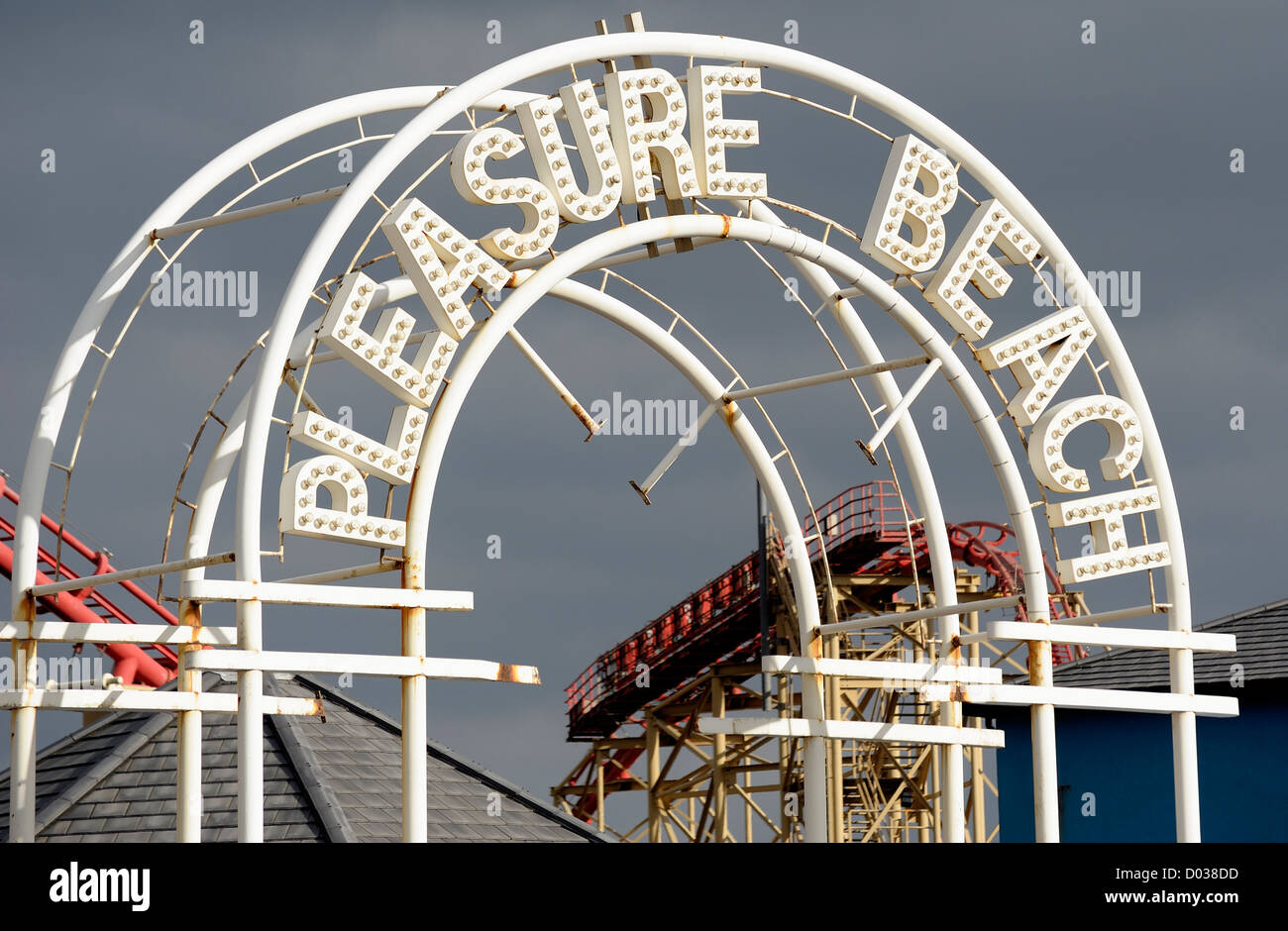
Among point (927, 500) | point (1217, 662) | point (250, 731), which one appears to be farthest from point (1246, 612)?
point (250, 731)

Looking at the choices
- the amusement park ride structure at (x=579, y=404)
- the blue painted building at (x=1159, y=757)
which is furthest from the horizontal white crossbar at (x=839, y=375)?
the blue painted building at (x=1159, y=757)

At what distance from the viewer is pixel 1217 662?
2478cm

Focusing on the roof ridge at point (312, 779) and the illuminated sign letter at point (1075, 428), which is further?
the illuminated sign letter at point (1075, 428)

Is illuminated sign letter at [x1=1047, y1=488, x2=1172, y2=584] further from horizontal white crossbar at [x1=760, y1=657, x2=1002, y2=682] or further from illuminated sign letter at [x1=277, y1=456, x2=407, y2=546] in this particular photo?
illuminated sign letter at [x1=277, y1=456, x2=407, y2=546]

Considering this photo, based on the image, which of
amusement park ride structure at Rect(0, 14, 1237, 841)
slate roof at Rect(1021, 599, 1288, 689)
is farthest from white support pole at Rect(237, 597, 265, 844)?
slate roof at Rect(1021, 599, 1288, 689)

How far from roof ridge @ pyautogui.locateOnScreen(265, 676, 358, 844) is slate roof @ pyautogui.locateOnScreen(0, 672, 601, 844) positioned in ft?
0.04

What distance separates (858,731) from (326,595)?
617 centimetres

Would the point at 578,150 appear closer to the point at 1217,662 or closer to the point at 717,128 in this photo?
the point at 717,128

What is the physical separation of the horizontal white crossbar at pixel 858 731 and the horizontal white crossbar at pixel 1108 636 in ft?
3.18

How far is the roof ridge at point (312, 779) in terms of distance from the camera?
14.7m

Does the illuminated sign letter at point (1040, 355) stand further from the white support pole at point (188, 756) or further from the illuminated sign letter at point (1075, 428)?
the white support pole at point (188, 756)

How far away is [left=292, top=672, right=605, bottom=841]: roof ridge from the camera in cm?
1681
